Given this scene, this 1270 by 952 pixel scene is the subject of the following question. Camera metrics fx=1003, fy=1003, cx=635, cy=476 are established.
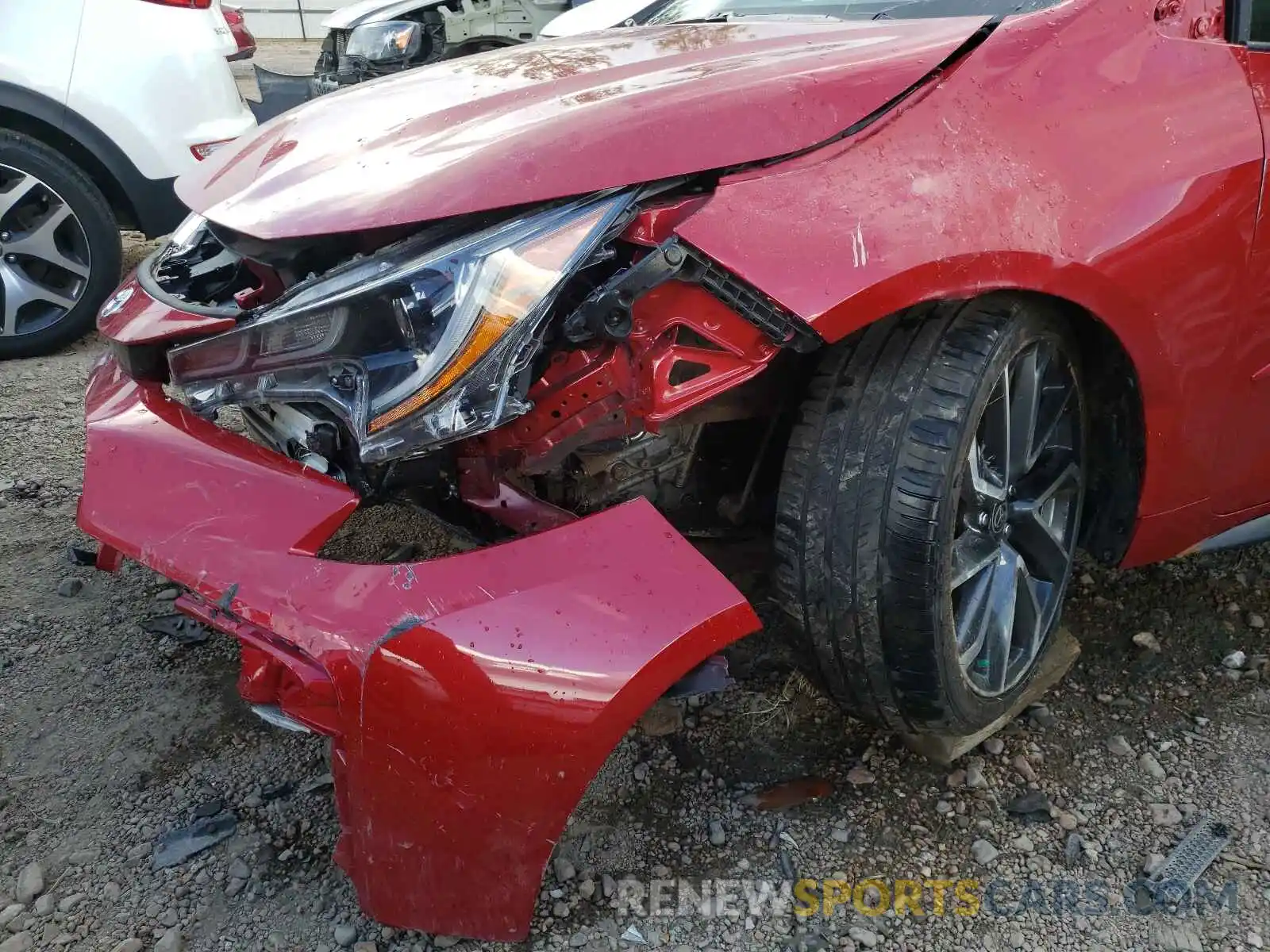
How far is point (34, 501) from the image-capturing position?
3.09 m

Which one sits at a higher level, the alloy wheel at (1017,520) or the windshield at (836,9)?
the windshield at (836,9)

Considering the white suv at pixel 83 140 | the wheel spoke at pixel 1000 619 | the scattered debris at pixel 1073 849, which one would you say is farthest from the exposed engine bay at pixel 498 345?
the white suv at pixel 83 140

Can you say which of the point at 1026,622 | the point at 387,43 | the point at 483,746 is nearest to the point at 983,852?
the point at 1026,622

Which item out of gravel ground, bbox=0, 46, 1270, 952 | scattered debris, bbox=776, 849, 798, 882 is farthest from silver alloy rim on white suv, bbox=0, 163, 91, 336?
scattered debris, bbox=776, 849, 798, 882

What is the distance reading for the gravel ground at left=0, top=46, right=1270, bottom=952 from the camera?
1724 mm

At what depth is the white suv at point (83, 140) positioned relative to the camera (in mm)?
3922

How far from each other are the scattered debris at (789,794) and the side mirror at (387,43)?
5690 millimetres

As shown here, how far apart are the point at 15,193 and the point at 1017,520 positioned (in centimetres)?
387

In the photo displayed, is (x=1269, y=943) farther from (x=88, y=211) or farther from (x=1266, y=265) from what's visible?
(x=88, y=211)

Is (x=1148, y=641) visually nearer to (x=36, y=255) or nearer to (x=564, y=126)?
(x=564, y=126)

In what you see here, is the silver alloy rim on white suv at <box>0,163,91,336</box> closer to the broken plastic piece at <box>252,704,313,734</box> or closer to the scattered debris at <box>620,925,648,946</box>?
the broken plastic piece at <box>252,704,313,734</box>

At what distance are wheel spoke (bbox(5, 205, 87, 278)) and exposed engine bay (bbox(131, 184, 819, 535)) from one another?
2747 millimetres

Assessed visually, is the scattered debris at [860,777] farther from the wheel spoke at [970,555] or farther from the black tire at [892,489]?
the wheel spoke at [970,555]

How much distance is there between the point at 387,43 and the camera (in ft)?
20.8
